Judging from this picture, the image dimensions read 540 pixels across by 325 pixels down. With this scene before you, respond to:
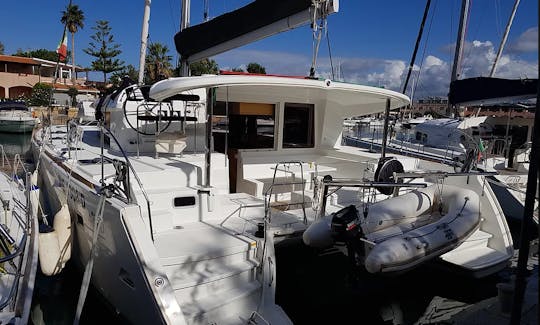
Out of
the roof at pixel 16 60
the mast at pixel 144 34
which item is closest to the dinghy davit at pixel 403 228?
the mast at pixel 144 34

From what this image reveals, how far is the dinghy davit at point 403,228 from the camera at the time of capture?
425cm

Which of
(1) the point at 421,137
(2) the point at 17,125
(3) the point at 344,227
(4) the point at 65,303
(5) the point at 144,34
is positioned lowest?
(4) the point at 65,303

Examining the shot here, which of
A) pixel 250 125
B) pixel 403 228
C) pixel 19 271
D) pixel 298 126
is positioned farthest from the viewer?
pixel 298 126

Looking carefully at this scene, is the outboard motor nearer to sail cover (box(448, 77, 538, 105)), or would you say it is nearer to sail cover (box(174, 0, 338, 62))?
sail cover (box(174, 0, 338, 62))

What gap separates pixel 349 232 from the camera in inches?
169

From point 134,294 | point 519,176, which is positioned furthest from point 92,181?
point 519,176

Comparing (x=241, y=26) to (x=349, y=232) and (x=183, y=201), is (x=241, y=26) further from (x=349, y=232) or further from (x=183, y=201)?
(x=349, y=232)

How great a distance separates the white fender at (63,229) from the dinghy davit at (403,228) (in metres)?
2.93

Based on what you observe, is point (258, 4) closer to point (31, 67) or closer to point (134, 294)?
point (134, 294)

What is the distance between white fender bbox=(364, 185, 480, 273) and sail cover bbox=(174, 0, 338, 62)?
273 centimetres

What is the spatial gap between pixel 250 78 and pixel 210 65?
34.9 m

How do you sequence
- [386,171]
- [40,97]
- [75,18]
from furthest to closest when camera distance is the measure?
[75,18], [40,97], [386,171]

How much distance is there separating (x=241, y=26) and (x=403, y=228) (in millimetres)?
3554

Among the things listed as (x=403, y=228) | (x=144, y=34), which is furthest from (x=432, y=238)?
(x=144, y=34)
